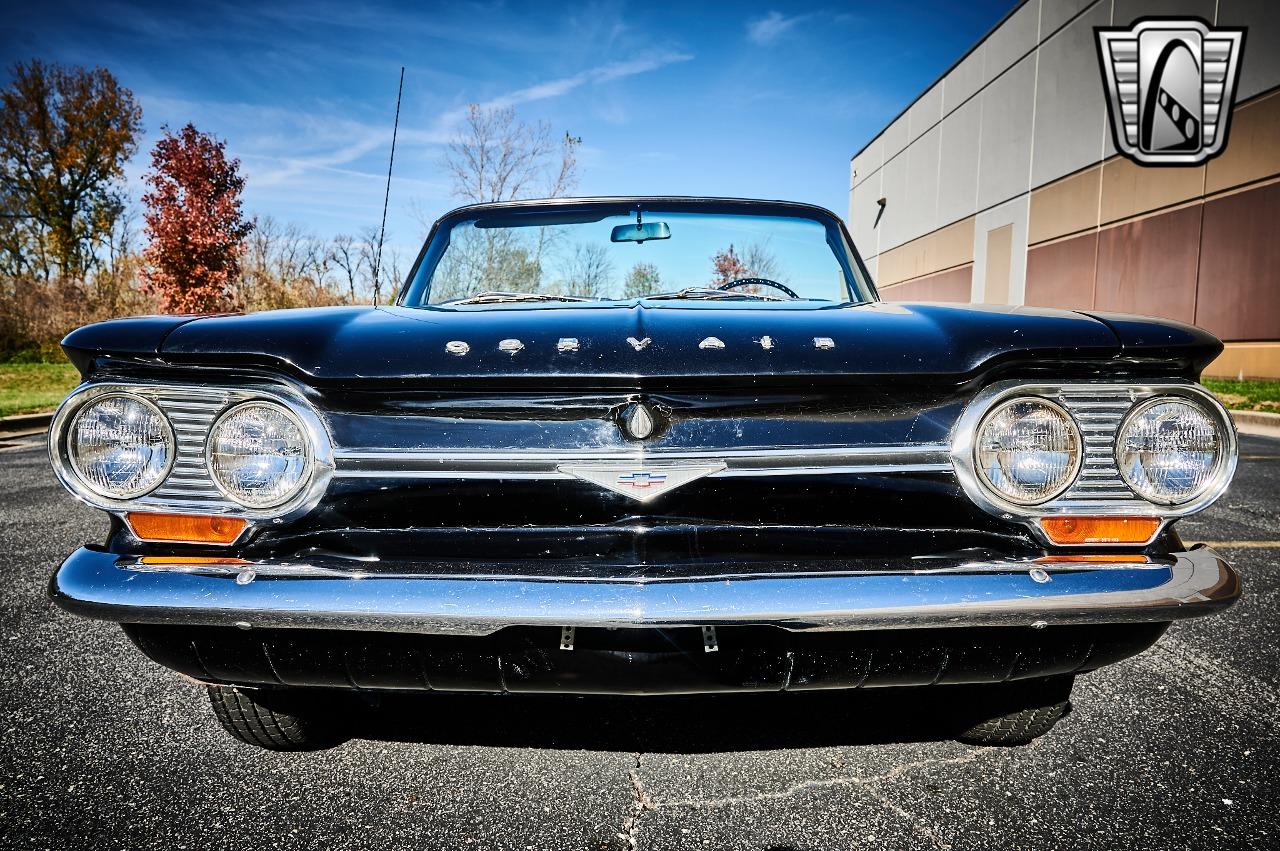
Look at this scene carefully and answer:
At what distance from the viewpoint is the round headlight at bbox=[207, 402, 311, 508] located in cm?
Answer: 131

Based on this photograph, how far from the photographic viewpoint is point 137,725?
186 cm

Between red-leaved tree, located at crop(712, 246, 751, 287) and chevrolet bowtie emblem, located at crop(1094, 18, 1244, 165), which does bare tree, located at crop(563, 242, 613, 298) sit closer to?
red-leaved tree, located at crop(712, 246, 751, 287)

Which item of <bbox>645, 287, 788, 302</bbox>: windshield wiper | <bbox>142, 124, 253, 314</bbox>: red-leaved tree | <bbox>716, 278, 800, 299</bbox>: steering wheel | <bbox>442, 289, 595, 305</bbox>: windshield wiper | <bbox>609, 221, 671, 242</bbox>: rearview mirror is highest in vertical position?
<bbox>142, 124, 253, 314</bbox>: red-leaved tree

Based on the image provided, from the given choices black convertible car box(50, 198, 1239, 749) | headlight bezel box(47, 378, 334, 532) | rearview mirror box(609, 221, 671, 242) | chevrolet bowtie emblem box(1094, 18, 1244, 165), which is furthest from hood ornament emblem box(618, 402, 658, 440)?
chevrolet bowtie emblem box(1094, 18, 1244, 165)

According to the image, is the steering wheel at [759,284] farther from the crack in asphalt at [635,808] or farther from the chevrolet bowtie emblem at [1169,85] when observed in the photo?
the chevrolet bowtie emblem at [1169,85]

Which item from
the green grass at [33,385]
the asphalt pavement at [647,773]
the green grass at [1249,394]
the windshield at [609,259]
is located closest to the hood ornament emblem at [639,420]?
the asphalt pavement at [647,773]

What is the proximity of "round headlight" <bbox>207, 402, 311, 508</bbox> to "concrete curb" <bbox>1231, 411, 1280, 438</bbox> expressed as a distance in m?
9.71

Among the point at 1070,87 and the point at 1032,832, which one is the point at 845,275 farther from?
the point at 1070,87

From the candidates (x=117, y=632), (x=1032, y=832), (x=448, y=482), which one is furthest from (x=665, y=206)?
(x=117, y=632)

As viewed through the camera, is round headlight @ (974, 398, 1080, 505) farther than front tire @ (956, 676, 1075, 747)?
No

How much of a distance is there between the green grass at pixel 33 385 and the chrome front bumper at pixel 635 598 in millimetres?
9740

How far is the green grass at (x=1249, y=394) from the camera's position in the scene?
915cm

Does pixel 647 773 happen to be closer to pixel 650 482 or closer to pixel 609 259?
pixel 650 482

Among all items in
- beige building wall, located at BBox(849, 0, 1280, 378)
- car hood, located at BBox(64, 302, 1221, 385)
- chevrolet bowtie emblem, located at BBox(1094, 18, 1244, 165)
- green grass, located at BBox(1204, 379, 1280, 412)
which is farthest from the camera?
chevrolet bowtie emblem, located at BBox(1094, 18, 1244, 165)
